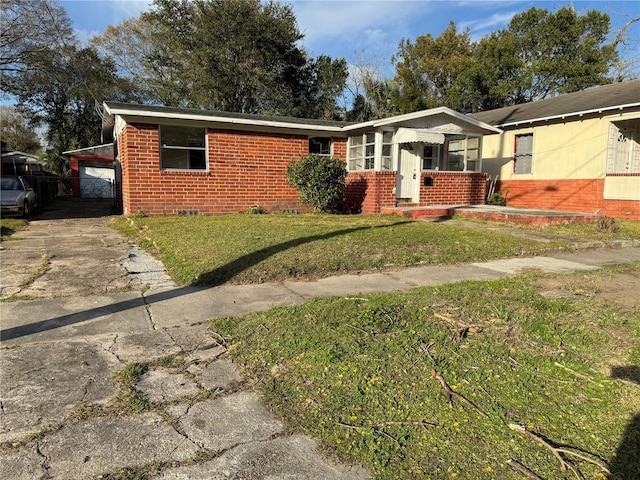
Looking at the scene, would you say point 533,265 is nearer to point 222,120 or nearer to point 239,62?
point 222,120

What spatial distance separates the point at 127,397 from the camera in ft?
9.36

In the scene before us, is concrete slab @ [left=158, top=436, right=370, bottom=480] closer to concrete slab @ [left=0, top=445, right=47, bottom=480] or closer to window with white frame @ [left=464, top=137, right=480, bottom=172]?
concrete slab @ [left=0, top=445, right=47, bottom=480]

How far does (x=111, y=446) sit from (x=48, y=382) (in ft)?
3.48

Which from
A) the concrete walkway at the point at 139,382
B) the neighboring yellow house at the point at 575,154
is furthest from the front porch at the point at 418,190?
the concrete walkway at the point at 139,382

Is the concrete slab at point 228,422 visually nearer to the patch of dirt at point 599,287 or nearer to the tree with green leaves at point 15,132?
the patch of dirt at point 599,287

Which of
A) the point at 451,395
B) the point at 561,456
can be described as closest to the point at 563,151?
the point at 451,395

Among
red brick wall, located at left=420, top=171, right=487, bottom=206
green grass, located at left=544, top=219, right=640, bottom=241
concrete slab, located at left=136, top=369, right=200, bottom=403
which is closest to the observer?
concrete slab, located at left=136, top=369, right=200, bottom=403

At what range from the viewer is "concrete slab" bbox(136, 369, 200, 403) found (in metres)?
2.89

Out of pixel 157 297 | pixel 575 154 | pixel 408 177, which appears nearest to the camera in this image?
Answer: pixel 157 297

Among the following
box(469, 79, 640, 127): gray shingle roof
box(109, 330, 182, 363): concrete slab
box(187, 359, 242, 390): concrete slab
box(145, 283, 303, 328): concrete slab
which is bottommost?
box(187, 359, 242, 390): concrete slab

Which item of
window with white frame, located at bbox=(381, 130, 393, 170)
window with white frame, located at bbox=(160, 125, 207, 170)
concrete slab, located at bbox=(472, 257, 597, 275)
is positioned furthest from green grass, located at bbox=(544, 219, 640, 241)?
window with white frame, located at bbox=(160, 125, 207, 170)

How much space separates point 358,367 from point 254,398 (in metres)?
0.78

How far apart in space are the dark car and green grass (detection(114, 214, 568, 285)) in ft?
18.9

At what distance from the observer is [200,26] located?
27.7m
